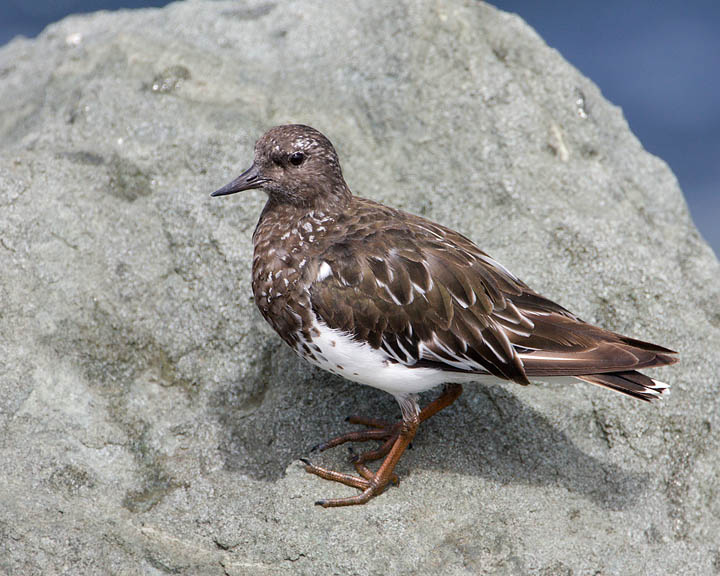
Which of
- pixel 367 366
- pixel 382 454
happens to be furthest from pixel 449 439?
A: pixel 367 366

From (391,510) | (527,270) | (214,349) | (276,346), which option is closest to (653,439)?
(527,270)

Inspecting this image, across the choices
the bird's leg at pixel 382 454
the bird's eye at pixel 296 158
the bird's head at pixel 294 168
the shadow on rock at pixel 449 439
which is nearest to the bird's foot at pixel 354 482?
the bird's leg at pixel 382 454

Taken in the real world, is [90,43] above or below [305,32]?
below

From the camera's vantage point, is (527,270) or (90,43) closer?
(527,270)

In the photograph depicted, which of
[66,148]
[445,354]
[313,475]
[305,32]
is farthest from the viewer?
[305,32]

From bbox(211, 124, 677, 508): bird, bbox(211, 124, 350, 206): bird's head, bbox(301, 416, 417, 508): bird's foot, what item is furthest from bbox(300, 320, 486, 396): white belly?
bbox(211, 124, 350, 206): bird's head

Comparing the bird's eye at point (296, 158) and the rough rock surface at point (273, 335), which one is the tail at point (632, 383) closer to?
the rough rock surface at point (273, 335)

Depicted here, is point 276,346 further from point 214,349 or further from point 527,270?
point 527,270
